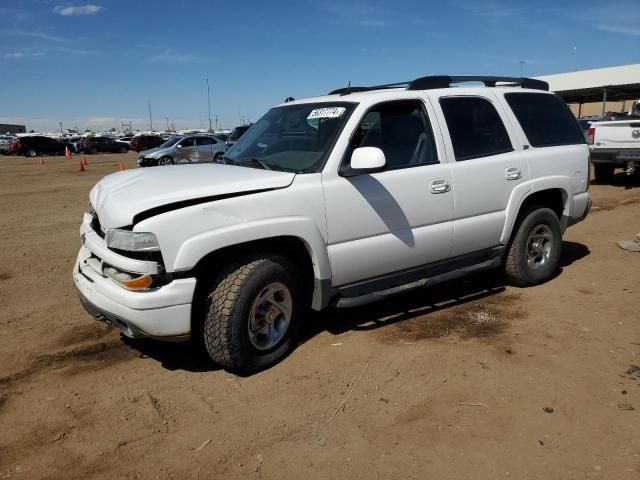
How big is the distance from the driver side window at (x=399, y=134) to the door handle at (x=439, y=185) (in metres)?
0.17

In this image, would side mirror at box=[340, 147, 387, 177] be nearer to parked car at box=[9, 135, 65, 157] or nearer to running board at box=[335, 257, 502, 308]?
running board at box=[335, 257, 502, 308]

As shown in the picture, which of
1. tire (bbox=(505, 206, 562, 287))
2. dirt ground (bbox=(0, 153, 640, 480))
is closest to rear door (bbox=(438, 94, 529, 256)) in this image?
tire (bbox=(505, 206, 562, 287))

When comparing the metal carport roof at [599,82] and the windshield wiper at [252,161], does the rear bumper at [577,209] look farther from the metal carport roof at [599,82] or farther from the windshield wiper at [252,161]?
the metal carport roof at [599,82]

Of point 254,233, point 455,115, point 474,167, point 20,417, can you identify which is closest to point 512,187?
point 474,167

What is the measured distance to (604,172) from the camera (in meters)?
14.1

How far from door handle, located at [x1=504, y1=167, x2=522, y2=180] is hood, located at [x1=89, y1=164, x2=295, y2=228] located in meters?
2.26

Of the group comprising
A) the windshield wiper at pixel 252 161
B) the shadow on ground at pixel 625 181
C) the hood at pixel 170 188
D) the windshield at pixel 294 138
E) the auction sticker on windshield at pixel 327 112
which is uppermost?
the auction sticker on windshield at pixel 327 112

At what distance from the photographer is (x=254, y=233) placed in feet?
11.6

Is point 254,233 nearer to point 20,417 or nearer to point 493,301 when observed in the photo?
point 20,417

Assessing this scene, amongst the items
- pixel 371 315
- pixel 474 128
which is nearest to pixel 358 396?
pixel 371 315

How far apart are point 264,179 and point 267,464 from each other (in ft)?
6.00

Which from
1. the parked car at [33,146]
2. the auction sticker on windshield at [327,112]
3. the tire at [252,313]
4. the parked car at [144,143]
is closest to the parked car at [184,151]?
the auction sticker on windshield at [327,112]

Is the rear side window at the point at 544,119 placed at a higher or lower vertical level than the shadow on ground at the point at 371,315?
higher

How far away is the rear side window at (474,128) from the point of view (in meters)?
4.69
